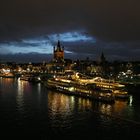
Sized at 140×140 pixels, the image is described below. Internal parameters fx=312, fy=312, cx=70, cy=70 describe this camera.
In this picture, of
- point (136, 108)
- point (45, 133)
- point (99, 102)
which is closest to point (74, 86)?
point (99, 102)

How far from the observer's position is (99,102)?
57219mm

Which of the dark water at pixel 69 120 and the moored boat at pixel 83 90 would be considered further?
the moored boat at pixel 83 90

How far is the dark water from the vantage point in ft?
113

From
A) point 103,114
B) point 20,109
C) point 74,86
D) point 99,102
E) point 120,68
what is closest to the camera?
point 103,114

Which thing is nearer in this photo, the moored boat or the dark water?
the dark water

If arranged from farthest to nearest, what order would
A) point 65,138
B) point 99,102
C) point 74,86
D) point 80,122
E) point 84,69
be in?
point 84,69 → point 74,86 → point 99,102 → point 80,122 → point 65,138

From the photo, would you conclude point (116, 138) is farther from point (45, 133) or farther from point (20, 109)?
point (20, 109)

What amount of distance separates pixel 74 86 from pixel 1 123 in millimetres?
35919

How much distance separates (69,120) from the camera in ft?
134

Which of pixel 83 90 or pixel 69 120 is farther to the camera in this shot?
pixel 83 90

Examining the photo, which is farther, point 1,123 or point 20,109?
point 20,109

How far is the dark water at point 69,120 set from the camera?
34.4 m

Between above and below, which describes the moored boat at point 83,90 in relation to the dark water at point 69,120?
above

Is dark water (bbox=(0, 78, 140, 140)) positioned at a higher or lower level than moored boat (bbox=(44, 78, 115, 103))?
lower
